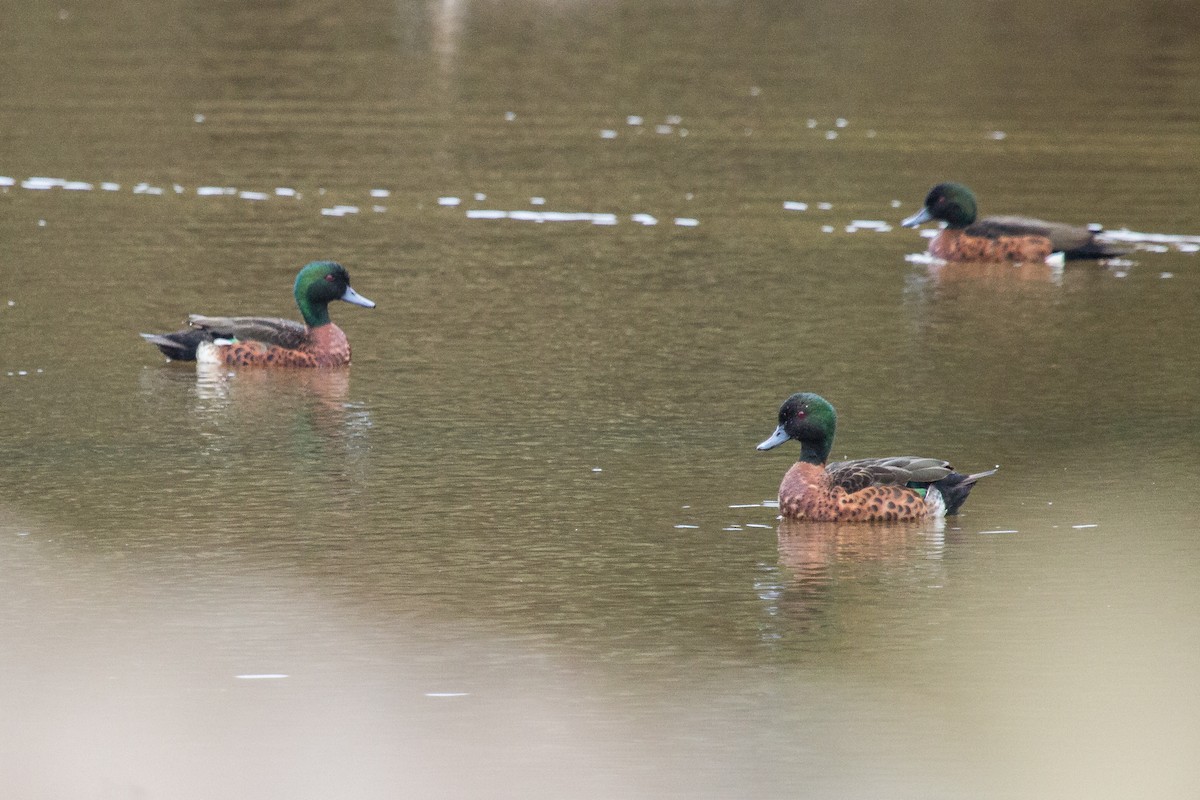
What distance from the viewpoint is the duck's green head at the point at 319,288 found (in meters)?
15.2

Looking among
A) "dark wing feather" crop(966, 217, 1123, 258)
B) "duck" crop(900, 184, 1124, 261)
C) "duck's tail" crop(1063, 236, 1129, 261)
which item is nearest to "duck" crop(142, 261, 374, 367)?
"duck" crop(900, 184, 1124, 261)

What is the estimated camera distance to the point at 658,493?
11906mm

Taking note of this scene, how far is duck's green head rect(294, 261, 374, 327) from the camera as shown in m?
15.2

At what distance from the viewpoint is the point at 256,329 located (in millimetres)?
15297

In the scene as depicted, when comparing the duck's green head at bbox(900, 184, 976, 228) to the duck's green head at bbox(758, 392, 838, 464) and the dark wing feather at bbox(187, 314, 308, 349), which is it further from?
the duck's green head at bbox(758, 392, 838, 464)

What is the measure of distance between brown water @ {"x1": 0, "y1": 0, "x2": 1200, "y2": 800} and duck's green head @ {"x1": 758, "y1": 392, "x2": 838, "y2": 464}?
37cm

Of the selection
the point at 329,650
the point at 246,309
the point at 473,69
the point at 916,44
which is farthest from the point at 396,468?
the point at 916,44

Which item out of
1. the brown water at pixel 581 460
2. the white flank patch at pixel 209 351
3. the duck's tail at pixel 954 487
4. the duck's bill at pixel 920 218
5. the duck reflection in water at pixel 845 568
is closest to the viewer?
the brown water at pixel 581 460

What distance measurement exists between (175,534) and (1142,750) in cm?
469

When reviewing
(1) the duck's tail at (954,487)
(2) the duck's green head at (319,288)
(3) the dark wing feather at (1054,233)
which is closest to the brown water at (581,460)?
(1) the duck's tail at (954,487)

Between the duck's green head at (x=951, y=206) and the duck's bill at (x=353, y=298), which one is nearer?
the duck's bill at (x=353, y=298)

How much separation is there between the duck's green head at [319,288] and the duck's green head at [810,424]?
458 centimetres

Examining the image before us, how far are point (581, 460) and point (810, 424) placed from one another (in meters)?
1.65

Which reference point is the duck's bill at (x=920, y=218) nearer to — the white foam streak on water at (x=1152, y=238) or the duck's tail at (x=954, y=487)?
the white foam streak on water at (x=1152, y=238)
